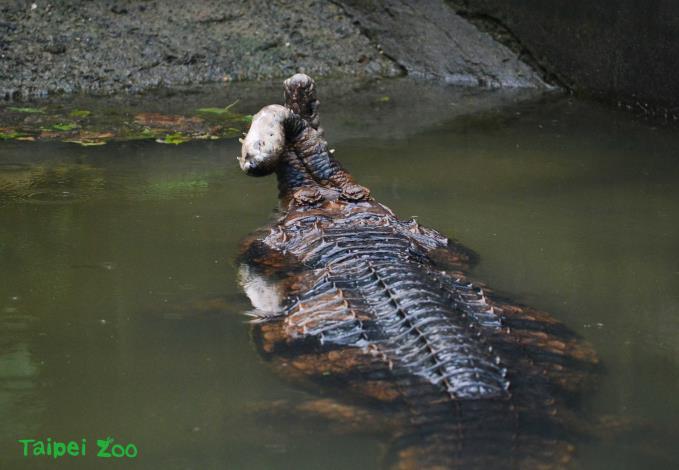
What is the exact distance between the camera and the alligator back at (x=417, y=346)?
2.82 meters

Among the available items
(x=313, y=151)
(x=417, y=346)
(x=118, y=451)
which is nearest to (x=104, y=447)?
(x=118, y=451)

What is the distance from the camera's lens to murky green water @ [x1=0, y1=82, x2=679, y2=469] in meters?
3.04

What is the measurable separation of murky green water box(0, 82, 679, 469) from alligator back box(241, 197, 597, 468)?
0.38ft

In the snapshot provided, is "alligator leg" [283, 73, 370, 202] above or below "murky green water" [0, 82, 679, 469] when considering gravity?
above

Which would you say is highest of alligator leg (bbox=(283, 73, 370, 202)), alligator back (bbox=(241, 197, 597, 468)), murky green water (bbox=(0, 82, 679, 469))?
alligator leg (bbox=(283, 73, 370, 202))

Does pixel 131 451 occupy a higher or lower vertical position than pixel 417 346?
lower

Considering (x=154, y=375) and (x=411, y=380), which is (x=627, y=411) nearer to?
Answer: (x=411, y=380)

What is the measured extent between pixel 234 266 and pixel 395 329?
49.5 inches

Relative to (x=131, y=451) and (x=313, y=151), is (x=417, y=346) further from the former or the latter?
(x=313, y=151)

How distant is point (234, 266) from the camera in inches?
173

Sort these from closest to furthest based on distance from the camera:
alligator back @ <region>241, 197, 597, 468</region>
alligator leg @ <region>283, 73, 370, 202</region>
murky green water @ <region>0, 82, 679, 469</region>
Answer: alligator back @ <region>241, 197, 597, 468</region>
murky green water @ <region>0, 82, 679, 469</region>
alligator leg @ <region>283, 73, 370, 202</region>

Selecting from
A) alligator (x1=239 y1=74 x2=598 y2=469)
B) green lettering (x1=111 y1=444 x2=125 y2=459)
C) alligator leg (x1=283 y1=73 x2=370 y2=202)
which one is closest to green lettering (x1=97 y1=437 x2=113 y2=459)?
green lettering (x1=111 y1=444 x2=125 y2=459)

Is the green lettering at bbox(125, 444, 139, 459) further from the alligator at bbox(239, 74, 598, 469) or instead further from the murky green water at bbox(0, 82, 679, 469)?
the alligator at bbox(239, 74, 598, 469)

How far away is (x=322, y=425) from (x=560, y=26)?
248 inches
